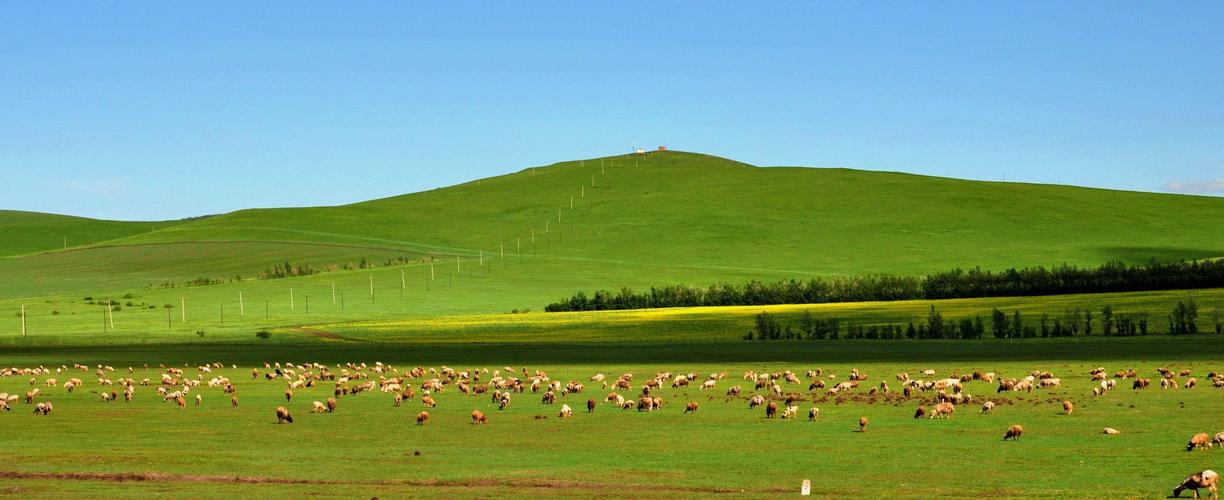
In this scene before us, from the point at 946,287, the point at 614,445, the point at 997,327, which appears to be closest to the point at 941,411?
the point at 614,445

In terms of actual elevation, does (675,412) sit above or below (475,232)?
below

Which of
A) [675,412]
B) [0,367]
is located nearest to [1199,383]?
[675,412]

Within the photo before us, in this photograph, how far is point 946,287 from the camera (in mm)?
91562

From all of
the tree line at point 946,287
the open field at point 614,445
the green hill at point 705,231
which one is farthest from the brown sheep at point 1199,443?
the green hill at point 705,231

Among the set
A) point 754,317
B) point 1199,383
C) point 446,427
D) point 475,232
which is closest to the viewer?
point 446,427

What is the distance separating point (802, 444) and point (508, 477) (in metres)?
7.04

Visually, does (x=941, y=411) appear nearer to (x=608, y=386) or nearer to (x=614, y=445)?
(x=614, y=445)

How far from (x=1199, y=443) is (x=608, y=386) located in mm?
22640

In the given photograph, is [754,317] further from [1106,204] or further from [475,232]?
[1106,204]

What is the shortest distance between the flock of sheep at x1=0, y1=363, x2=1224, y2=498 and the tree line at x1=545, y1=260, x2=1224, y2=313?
139ft

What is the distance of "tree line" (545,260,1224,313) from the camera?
8419cm

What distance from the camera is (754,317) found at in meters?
78.6

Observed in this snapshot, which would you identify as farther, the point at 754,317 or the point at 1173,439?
the point at 754,317

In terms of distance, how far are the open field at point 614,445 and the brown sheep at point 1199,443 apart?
0.79 feet
